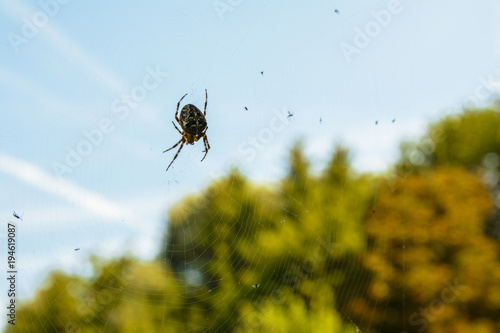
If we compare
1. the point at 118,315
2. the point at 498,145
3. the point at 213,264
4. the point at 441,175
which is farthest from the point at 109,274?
the point at 498,145

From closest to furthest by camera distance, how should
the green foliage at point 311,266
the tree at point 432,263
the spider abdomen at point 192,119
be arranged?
the spider abdomen at point 192,119 → the green foliage at point 311,266 → the tree at point 432,263

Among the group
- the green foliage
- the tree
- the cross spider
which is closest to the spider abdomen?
the cross spider

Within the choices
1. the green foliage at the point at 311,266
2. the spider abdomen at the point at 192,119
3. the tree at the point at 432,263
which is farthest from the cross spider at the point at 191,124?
the tree at the point at 432,263

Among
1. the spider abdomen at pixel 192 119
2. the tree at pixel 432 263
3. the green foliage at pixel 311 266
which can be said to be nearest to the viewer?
the spider abdomen at pixel 192 119

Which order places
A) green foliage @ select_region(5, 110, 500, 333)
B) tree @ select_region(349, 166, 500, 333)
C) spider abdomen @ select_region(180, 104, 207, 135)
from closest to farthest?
spider abdomen @ select_region(180, 104, 207, 135) < green foliage @ select_region(5, 110, 500, 333) < tree @ select_region(349, 166, 500, 333)

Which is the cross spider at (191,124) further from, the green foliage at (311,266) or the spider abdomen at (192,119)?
the green foliage at (311,266)

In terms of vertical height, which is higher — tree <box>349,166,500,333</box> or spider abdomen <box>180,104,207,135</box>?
tree <box>349,166,500,333</box>

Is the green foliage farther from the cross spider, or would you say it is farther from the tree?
the cross spider

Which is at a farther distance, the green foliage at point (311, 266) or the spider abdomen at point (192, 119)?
the green foliage at point (311, 266)

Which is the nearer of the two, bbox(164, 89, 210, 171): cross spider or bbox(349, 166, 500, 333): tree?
bbox(164, 89, 210, 171): cross spider
